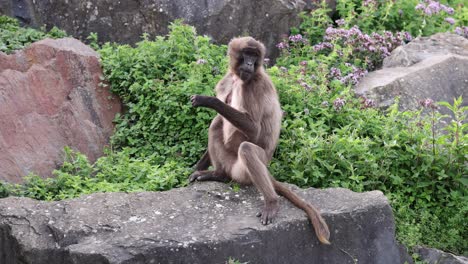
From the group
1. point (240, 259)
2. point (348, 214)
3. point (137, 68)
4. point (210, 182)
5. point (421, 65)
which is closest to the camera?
point (240, 259)

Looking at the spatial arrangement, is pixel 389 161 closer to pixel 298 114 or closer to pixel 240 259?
pixel 298 114

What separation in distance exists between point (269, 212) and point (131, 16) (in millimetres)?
4949

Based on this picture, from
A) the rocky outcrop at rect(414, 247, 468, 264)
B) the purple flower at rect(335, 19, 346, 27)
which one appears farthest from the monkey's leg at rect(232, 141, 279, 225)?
the purple flower at rect(335, 19, 346, 27)

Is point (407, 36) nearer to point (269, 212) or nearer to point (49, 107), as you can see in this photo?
point (49, 107)

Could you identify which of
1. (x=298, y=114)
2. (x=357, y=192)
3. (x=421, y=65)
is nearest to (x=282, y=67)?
(x=298, y=114)

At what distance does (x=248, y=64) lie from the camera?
7.78 metres

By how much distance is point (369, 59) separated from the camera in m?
11.5

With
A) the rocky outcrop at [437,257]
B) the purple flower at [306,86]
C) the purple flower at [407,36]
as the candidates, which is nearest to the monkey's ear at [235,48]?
the purple flower at [306,86]

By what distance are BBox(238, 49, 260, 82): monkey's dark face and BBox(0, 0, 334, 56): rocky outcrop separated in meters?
3.55

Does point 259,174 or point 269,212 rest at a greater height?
point 259,174

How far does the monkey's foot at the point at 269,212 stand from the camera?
7.18 metres

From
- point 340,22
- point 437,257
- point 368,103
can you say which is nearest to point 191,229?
point 437,257

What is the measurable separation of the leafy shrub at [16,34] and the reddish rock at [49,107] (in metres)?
0.43

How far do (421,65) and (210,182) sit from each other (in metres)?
4.55
